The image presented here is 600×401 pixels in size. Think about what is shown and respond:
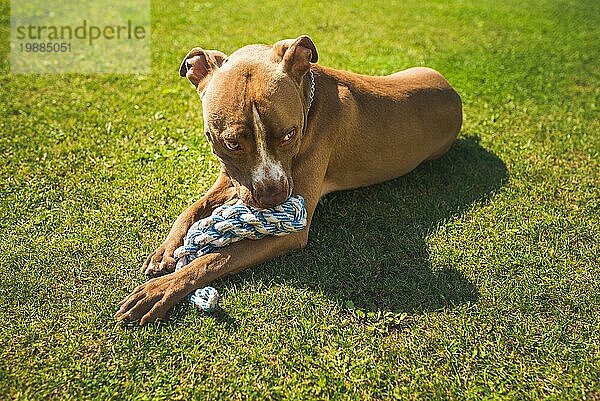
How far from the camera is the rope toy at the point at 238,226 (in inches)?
177

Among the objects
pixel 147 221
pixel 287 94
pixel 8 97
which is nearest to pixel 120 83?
pixel 8 97

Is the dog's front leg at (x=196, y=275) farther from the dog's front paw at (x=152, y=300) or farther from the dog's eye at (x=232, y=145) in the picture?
the dog's eye at (x=232, y=145)

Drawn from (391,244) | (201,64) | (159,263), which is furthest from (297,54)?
(159,263)

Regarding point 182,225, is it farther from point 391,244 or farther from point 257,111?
point 391,244

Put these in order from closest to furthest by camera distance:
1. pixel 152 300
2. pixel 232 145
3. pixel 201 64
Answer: pixel 152 300
pixel 232 145
pixel 201 64

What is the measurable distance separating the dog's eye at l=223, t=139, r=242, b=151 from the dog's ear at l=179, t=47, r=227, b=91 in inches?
23.2

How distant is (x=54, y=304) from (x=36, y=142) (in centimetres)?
251

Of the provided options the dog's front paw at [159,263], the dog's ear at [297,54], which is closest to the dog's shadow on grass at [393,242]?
the dog's front paw at [159,263]

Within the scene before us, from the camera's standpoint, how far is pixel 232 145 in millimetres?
4270

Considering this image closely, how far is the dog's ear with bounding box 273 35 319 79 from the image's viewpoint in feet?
14.5

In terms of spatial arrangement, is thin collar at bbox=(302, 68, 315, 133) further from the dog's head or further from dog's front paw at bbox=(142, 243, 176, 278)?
dog's front paw at bbox=(142, 243, 176, 278)

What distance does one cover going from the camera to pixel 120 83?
24.5 feet

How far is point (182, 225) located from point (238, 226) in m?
0.51

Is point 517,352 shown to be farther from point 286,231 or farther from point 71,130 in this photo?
point 71,130
